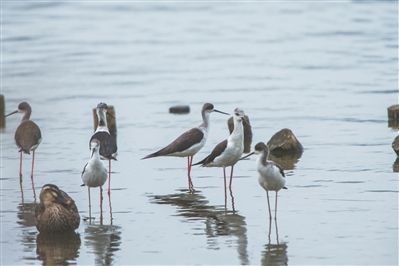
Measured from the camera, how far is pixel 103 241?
31.5 feet

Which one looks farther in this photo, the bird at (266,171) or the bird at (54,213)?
the bird at (266,171)

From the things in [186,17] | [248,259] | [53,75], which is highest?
[186,17]

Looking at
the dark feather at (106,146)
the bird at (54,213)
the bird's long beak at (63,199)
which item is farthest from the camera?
the dark feather at (106,146)

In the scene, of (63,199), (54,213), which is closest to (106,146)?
(63,199)

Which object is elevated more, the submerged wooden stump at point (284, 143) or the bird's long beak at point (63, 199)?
the submerged wooden stump at point (284, 143)

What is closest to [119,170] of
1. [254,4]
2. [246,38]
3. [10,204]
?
[10,204]

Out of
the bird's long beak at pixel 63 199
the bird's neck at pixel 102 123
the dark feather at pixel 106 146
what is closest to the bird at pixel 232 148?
the dark feather at pixel 106 146

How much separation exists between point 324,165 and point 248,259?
17.0 feet

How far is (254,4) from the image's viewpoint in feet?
191

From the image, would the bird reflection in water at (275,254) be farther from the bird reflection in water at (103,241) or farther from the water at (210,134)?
the bird reflection in water at (103,241)

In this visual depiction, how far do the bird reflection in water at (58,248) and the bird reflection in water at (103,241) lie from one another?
16 cm

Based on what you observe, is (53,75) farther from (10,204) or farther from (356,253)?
(356,253)

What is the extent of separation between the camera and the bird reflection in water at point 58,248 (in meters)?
8.94

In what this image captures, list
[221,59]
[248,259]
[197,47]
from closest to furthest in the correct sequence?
[248,259]
[221,59]
[197,47]
